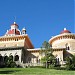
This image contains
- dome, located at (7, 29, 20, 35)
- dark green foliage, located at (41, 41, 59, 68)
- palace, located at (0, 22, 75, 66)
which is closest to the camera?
dark green foliage, located at (41, 41, 59, 68)

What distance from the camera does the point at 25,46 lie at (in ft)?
212

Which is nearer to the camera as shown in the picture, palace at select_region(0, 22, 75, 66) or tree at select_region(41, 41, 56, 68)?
tree at select_region(41, 41, 56, 68)

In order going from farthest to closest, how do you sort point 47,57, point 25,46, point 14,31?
1. point 14,31
2. point 25,46
3. point 47,57

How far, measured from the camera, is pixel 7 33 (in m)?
67.6

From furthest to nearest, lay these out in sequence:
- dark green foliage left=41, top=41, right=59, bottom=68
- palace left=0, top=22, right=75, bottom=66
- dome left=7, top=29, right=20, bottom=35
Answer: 1. dome left=7, top=29, right=20, bottom=35
2. palace left=0, top=22, right=75, bottom=66
3. dark green foliage left=41, top=41, right=59, bottom=68

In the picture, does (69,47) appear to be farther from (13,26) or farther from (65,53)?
(13,26)

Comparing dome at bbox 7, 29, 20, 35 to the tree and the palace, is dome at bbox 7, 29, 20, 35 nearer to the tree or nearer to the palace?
the palace

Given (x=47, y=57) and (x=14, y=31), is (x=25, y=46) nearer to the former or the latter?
(x=14, y=31)

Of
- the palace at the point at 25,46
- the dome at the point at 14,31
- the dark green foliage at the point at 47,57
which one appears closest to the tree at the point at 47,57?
the dark green foliage at the point at 47,57

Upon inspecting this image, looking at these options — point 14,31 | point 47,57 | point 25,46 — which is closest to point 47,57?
point 47,57

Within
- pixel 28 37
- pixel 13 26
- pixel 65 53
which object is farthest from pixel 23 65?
pixel 13 26

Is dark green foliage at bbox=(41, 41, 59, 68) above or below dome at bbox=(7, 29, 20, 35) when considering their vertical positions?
below

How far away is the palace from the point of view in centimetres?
5816

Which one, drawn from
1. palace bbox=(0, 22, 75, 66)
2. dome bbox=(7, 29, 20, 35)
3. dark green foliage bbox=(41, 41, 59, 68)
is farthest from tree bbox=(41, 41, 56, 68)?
dome bbox=(7, 29, 20, 35)
